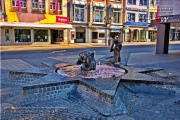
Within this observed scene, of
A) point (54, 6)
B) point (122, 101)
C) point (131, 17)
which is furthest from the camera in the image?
point (131, 17)

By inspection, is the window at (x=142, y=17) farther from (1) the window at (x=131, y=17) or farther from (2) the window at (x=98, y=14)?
(2) the window at (x=98, y=14)

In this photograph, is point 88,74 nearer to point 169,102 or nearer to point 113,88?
point 113,88

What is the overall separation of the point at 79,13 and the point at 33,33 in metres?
8.38

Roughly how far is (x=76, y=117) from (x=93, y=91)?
1.16m

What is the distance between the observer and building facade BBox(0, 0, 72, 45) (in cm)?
2484

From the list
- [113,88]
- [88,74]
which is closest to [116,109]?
[113,88]

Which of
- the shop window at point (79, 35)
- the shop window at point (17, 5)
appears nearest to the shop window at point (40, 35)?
the shop window at point (17, 5)

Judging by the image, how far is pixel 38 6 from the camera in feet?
88.9

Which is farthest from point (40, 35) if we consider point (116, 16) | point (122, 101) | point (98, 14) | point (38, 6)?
point (122, 101)

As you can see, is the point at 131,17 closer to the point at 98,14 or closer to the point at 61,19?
the point at 98,14

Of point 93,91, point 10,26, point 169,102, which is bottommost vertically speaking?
point 169,102

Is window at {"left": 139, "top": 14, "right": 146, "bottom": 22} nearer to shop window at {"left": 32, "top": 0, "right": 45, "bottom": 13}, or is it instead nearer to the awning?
the awning

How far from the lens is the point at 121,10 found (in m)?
36.0

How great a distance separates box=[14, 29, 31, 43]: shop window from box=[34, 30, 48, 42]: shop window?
3.27 feet
